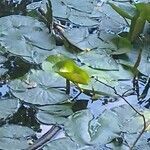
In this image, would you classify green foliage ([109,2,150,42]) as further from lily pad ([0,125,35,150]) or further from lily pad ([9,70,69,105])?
lily pad ([0,125,35,150])

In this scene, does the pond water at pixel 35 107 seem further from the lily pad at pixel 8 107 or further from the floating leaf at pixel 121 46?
the floating leaf at pixel 121 46

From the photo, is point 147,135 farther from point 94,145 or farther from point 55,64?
point 55,64

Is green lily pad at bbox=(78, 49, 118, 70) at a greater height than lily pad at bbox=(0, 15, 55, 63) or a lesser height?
lesser

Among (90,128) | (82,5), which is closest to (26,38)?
(82,5)

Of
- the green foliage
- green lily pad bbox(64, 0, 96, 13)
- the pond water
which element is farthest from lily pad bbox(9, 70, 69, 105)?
green lily pad bbox(64, 0, 96, 13)

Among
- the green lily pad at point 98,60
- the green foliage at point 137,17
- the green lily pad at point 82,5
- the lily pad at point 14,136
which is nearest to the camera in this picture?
the lily pad at point 14,136

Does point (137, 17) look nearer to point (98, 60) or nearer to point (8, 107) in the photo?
point (98, 60)

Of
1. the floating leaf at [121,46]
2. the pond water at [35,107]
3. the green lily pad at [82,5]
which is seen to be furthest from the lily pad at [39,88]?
the green lily pad at [82,5]
